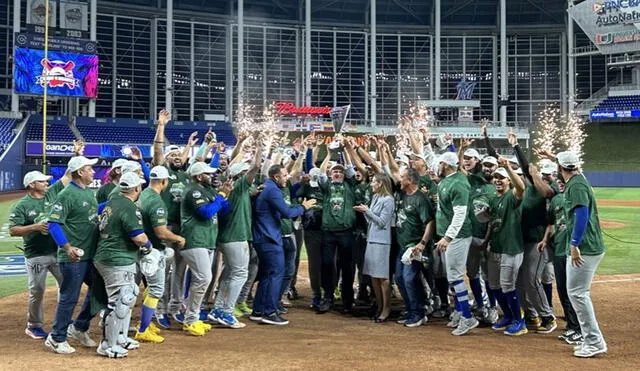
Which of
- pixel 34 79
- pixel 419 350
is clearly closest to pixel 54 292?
pixel 419 350

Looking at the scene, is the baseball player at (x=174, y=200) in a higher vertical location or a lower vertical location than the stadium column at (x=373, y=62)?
lower

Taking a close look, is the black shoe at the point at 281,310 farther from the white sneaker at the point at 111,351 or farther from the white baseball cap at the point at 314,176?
the white sneaker at the point at 111,351

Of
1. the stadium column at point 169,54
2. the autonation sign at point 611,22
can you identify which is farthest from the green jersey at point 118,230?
the autonation sign at point 611,22

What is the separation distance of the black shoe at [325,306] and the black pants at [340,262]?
63 mm

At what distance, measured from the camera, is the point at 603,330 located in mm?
7680

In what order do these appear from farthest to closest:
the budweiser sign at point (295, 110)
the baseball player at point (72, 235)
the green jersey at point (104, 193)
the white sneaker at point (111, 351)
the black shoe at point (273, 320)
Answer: the budweiser sign at point (295, 110), the green jersey at point (104, 193), the black shoe at point (273, 320), the baseball player at point (72, 235), the white sneaker at point (111, 351)

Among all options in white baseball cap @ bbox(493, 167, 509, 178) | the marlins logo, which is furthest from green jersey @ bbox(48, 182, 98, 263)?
the marlins logo

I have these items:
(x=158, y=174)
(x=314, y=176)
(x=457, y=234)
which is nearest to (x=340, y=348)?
(x=457, y=234)

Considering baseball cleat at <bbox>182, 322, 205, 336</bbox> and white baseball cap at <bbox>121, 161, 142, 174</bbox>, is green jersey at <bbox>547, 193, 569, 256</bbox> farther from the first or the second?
white baseball cap at <bbox>121, 161, 142, 174</bbox>

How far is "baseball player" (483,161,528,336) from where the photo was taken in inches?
294

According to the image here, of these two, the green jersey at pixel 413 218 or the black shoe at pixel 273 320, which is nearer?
the green jersey at pixel 413 218

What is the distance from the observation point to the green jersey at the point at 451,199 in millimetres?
7312

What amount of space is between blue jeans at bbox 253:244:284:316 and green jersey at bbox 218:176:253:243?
0.40 m

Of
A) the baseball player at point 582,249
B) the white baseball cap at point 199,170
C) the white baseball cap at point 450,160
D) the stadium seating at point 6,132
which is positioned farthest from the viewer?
the stadium seating at point 6,132
